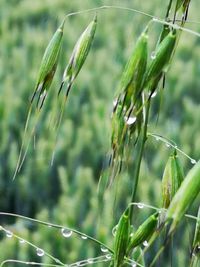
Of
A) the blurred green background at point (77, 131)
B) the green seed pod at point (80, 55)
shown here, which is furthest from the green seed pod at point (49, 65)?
the blurred green background at point (77, 131)

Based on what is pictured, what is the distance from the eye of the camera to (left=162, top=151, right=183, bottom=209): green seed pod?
2.78 ft

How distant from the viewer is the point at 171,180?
0.85m

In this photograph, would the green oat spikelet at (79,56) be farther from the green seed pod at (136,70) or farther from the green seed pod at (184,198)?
the green seed pod at (184,198)

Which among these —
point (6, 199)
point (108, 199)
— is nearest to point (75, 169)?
point (6, 199)

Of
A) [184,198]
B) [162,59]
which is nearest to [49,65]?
[162,59]

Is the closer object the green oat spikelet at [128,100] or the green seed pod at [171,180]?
the green oat spikelet at [128,100]

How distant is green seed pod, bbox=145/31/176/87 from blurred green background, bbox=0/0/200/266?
40.8 inches

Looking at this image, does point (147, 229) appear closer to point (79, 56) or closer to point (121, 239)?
point (121, 239)

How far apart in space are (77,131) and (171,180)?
6.40 ft

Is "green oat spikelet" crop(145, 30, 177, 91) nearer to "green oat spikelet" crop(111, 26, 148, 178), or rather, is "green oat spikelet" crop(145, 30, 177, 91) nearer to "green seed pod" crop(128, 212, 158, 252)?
"green oat spikelet" crop(111, 26, 148, 178)

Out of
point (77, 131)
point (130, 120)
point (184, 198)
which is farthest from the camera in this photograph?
point (77, 131)

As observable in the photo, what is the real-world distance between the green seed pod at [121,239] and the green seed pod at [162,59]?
0.47ft

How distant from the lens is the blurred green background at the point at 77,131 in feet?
6.98

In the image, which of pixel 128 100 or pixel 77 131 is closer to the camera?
pixel 128 100
